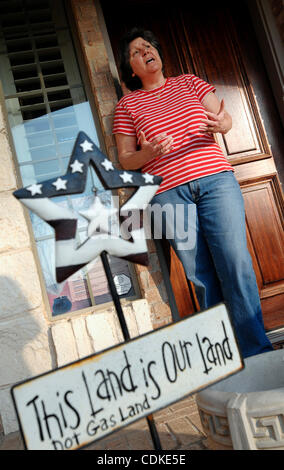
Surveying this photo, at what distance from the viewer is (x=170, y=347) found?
2.55 feet

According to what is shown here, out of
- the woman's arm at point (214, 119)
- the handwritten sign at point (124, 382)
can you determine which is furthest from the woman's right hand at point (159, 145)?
the handwritten sign at point (124, 382)

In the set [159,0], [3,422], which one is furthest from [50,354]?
[159,0]

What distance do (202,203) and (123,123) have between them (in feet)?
2.14

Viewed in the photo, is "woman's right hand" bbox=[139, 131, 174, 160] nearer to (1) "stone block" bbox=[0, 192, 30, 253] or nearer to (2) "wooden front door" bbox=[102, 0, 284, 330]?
(1) "stone block" bbox=[0, 192, 30, 253]

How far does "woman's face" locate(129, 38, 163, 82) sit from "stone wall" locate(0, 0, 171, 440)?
805 mm

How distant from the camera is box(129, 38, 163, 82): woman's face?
2031 mm

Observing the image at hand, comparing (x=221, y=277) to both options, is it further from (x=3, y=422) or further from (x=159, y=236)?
(x=3, y=422)

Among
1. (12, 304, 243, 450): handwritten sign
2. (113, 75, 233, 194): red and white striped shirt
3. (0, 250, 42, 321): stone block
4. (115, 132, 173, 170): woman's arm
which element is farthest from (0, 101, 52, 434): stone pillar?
(12, 304, 243, 450): handwritten sign

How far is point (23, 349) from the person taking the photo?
1.89 m

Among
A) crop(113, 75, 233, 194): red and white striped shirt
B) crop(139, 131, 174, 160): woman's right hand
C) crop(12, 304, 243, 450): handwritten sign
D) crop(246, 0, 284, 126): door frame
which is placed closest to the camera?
crop(12, 304, 243, 450): handwritten sign

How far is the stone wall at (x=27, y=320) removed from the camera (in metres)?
1.87

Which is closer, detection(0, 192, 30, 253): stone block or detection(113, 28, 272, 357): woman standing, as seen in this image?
detection(113, 28, 272, 357): woman standing

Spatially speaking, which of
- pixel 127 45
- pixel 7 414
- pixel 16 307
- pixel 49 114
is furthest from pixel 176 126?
pixel 7 414
